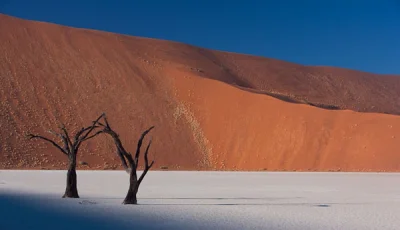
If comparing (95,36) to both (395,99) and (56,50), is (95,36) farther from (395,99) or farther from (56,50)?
(395,99)

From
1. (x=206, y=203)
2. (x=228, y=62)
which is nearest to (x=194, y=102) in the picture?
(x=228, y=62)

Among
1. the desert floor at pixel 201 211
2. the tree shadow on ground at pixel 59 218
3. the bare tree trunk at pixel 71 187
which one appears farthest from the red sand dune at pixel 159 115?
the tree shadow on ground at pixel 59 218

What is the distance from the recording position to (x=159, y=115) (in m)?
55.8

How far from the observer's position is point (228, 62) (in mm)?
92500

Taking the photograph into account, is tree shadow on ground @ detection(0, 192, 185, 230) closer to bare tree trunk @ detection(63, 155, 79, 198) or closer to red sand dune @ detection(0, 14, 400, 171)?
bare tree trunk @ detection(63, 155, 79, 198)

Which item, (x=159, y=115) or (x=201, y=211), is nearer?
(x=201, y=211)

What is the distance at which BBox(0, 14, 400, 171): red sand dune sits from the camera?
49.5 meters

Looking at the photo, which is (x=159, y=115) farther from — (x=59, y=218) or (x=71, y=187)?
(x=59, y=218)

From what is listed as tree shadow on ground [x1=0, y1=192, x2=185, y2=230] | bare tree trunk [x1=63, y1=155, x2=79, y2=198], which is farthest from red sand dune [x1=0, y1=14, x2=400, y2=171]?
tree shadow on ground [x1=0, y1=192, x2=185, y2=230]

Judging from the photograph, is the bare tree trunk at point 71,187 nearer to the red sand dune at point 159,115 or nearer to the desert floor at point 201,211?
the desert floor at point 201,211

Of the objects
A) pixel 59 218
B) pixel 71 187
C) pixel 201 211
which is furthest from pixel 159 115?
pixel 59 218

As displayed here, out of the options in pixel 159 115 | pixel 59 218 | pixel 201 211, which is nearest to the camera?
pixel 59 218

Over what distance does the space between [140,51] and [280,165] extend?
28465 millimetres

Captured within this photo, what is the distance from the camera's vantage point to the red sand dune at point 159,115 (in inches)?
1949
